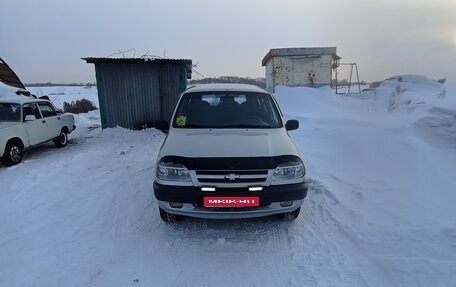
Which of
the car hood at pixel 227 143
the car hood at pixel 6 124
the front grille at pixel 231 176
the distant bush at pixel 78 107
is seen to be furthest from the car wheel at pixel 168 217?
→ the distant bush at pixel 78 107

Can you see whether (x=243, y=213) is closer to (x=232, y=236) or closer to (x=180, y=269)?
(x=232, y=236)

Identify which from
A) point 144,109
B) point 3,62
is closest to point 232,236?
point 144,109

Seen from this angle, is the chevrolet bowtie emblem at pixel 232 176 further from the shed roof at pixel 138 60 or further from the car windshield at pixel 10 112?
the shed roof at pixel 138 60

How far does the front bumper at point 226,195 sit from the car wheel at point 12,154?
5.51 m

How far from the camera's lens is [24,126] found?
7613mm

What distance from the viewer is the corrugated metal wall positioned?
35.2ft

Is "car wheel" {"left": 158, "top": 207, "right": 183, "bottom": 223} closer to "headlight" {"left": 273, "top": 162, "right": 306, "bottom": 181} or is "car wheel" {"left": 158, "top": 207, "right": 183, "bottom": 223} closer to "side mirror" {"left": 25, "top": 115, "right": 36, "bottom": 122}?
"headlight" {"left": 273, "top": 162, "right": 306, "bottom": 181}

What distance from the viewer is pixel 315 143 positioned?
7.64 meters

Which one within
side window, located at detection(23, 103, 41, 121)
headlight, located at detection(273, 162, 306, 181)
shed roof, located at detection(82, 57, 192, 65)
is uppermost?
shed roof, located at detection(82, 57, 192, 65)

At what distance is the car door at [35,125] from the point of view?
782cm

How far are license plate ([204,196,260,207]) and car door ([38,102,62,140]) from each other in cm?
728

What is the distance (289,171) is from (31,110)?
7.53 meters

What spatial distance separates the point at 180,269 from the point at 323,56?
20169 mm

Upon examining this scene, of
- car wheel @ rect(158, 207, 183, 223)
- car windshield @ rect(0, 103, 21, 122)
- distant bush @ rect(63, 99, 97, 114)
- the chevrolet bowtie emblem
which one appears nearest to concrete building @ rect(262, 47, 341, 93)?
distant bush @ rect(63, 99, 97, 114)
